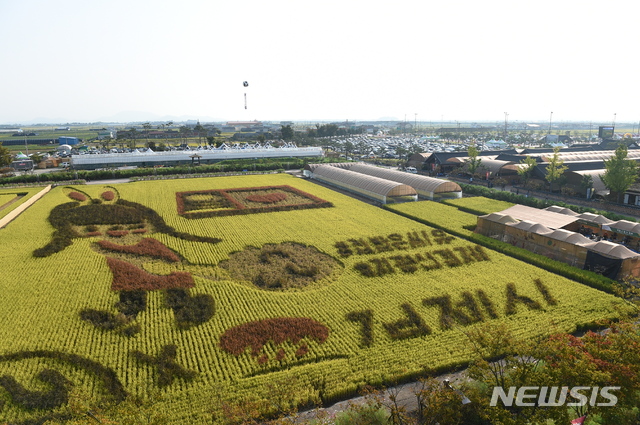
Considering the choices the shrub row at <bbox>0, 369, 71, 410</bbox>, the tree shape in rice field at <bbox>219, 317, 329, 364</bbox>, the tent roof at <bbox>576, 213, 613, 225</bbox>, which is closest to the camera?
the shrub row at <bbox>0, 369, 71, 410</bbox>

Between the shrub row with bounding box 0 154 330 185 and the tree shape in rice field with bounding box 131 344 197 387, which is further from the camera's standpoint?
the shrub row with bounding box 0 154 330 185

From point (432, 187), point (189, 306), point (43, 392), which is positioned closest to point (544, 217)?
point (432, 187)

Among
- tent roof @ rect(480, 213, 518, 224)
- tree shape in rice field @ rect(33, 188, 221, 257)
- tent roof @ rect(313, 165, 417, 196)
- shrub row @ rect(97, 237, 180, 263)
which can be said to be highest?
tent roof @ rect(313, 165, 417, 196)

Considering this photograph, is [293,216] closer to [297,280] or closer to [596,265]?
[297,280]

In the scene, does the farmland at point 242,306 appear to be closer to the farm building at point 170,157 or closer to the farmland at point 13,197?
the farmland at point 13,197

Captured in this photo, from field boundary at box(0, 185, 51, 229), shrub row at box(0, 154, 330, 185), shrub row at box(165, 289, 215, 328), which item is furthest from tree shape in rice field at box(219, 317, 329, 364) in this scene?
shrub row at box(0, 154, 330, 185)

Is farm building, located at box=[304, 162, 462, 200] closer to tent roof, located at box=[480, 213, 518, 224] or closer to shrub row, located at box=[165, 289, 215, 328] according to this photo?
tent roof, located at box=[480, 213, 518, 224]
